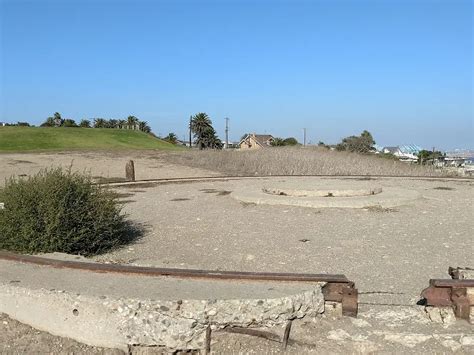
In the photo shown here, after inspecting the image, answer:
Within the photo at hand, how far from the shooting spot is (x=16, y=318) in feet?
11.6

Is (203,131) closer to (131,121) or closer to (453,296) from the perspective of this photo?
(131,121)

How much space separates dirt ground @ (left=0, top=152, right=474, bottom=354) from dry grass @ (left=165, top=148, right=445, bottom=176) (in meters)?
7.85

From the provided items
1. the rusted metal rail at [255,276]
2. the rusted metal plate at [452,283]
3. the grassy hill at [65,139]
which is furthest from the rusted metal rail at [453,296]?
the grassy hill at [65,139]

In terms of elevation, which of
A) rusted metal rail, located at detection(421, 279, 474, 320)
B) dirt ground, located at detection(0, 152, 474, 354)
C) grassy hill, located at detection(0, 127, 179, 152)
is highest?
grassy hill, located at detection(0, 127, 179, 152)

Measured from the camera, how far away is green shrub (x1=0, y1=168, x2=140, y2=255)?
521 centimetres

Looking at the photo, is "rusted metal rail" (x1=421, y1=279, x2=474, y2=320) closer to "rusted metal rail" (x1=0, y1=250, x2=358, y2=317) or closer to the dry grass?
"rusted metal rail" (x1=0, y1=250, x2=358, y2=317)

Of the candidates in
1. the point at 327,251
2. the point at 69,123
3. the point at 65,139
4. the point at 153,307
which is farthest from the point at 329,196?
the point at 69,123

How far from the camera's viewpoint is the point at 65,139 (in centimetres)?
4784

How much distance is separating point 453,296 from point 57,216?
12.8 feet

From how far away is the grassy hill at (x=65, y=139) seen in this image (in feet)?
139

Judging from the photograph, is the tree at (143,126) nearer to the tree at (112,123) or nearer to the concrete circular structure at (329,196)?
Result: the tree at (112,123)

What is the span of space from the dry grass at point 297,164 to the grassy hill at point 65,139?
12.3 meters

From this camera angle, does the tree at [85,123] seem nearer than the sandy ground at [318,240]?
No

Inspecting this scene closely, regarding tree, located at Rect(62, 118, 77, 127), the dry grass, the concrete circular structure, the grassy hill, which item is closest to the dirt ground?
the concrete circular structure
